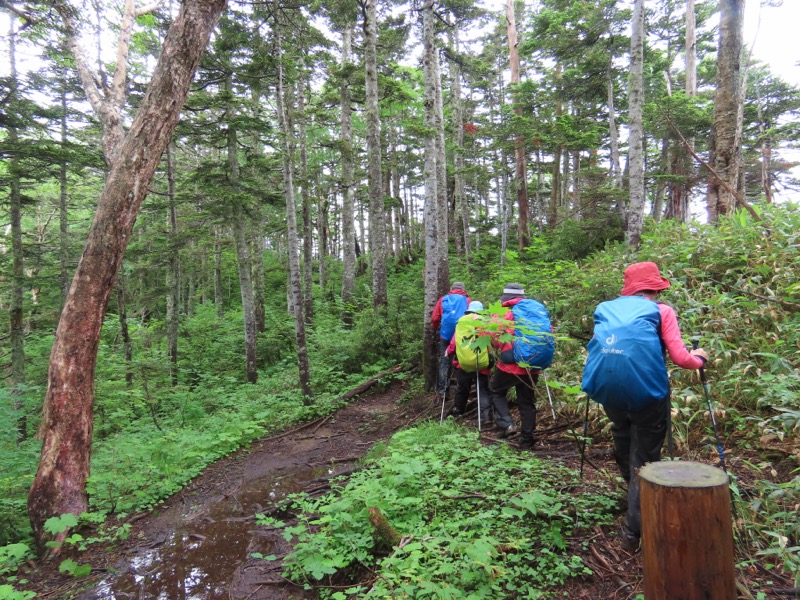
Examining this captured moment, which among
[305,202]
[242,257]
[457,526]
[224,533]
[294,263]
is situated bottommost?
[224,533]

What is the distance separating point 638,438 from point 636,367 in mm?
675

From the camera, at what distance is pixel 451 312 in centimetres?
737

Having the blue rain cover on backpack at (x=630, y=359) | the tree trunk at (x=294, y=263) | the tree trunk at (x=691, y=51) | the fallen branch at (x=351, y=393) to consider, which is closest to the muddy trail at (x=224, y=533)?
the fallen branch at (x=351, y=393)

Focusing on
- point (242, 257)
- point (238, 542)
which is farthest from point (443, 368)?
point (242, 257)

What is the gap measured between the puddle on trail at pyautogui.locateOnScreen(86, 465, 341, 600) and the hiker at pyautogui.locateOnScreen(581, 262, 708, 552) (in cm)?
371

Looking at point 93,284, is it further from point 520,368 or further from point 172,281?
point 172,281

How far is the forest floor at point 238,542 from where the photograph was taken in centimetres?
310

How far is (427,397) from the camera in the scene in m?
8.37

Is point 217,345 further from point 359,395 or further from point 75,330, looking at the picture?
point 75,330

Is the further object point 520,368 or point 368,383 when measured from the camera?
point 368,383

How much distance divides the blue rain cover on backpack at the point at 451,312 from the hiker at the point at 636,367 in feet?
13.5

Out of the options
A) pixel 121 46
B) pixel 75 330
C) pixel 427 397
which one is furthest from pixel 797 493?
pixel 121 46

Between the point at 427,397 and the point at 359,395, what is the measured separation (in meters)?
Result: 2.22

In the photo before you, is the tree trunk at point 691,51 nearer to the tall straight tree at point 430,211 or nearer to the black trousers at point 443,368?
the tall straight tree at point 430,211
